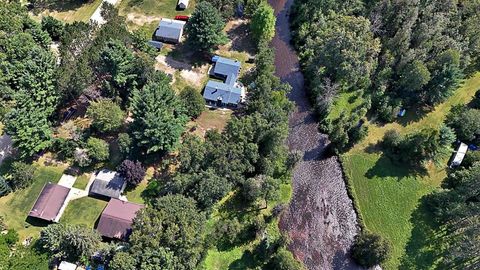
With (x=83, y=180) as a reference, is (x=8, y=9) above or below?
above

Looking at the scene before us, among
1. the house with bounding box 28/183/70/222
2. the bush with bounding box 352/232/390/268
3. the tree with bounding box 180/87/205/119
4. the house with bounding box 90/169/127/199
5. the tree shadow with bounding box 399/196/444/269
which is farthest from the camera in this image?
the tree with bounding box 180/87/205/119

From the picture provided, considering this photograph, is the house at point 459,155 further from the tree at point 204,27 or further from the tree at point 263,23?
the tree at point 204,27

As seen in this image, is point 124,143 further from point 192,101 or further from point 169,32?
point 169,32

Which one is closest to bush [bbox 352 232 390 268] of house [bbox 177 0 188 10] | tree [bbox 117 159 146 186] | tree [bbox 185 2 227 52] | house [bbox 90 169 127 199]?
tree [bbox 117 159 146 186]

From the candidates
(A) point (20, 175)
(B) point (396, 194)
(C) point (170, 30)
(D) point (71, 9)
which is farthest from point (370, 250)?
(D) point (71, 9)

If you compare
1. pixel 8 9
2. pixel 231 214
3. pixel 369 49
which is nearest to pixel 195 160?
pixel 231 214

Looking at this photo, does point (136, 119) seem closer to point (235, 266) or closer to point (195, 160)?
point (195, 160)

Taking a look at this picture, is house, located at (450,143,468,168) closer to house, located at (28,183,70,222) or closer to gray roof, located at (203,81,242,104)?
gray roof, located at (203,81,242,104)
